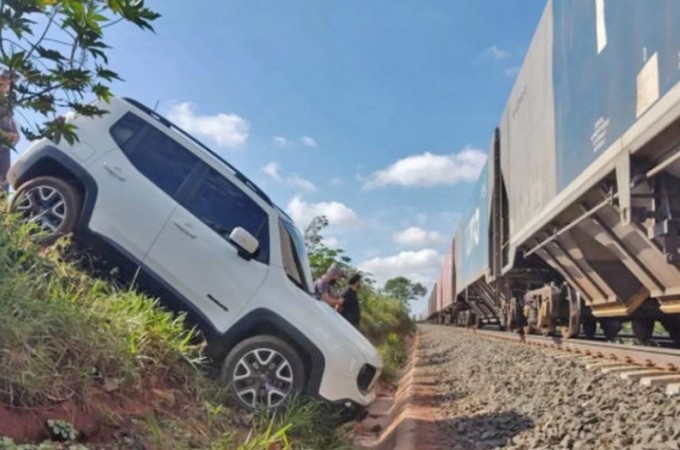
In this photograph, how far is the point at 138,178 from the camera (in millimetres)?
5348

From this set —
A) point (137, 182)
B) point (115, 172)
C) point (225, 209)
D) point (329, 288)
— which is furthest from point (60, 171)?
point (329, 288)

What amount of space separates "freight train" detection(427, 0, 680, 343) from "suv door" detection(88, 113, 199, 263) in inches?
145

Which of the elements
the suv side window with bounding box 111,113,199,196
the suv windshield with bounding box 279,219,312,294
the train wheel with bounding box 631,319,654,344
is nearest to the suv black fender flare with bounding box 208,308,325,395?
the suv windshield with bounding box 279,219,312,294

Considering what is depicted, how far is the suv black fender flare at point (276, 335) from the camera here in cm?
469

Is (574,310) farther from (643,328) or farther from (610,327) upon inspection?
(610,327)

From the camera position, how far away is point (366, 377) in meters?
5.12

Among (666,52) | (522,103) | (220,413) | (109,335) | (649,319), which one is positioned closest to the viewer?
(109,335)

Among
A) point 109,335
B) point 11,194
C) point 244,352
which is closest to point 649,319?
point 244,352

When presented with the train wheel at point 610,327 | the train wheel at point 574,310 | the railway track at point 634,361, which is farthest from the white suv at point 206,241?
the train wheel at point 610,327

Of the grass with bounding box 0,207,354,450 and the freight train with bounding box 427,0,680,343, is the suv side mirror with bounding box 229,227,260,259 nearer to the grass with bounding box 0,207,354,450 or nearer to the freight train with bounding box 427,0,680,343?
the grass with bounding box 0,207,354,450

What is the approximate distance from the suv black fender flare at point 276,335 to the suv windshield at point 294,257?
528 millimetres

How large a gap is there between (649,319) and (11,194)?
7.49m

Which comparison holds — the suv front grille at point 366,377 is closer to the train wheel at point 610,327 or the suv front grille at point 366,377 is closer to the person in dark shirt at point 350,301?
the person in dark shirt at point 350,301

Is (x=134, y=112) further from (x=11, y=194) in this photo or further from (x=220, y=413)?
(x=220, y=413)
